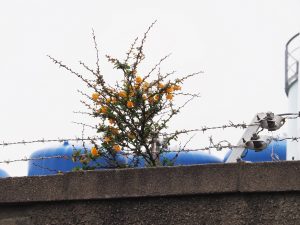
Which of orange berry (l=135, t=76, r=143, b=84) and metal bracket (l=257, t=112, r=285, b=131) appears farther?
orange berry (l=135, t=76, r=143, b=84)

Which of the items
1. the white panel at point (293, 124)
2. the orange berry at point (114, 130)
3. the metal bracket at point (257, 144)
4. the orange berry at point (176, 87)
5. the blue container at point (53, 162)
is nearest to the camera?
the metal bracket at point (257, 144)

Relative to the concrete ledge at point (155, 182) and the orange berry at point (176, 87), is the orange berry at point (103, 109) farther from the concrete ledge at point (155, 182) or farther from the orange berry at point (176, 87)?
the concrete ledge at point (155, 182)

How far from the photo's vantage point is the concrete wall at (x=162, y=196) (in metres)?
4.12

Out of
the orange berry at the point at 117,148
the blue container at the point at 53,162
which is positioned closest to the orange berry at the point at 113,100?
the orange berry at the point at 117,148

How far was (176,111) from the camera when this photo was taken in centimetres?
597

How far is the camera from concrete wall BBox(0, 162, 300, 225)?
412cm

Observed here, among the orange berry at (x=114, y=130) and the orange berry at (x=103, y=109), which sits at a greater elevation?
the orange berry at (x=103, y=109)

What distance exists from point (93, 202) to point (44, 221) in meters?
0.34

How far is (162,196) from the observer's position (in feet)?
14.3

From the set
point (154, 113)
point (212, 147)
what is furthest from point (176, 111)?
point (212, 147)

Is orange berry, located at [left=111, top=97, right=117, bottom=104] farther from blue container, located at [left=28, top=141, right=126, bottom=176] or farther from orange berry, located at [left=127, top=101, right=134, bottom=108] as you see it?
blue container, located at [left=28, top=141, right=126, bottom=176]

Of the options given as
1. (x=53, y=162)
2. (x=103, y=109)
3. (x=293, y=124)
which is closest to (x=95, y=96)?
(x=103, y=109)

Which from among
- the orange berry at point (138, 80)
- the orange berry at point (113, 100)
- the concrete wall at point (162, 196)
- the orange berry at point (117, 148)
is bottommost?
the concrete wall at point (162, 196)

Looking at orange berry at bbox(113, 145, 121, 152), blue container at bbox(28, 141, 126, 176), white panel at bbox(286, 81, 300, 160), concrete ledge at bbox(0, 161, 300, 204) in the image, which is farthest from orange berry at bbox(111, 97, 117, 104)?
blue container at bbox(28, 141, 126, 176)
